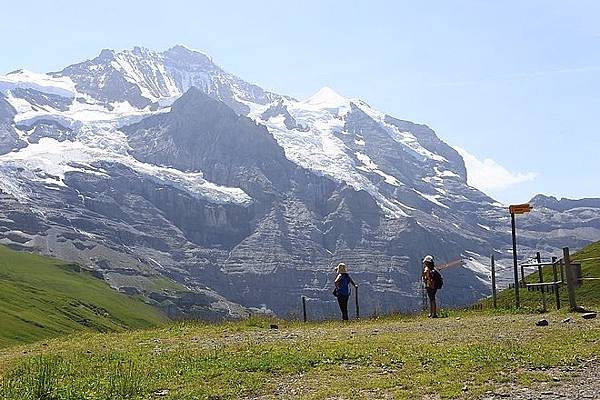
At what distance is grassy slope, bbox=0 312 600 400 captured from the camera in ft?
54.4

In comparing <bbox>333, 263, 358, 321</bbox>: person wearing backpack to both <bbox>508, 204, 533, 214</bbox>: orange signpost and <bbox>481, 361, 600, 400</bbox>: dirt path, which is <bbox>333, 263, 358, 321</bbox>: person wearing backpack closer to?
<bbox>508, 204, 533, 214</bbox>: orange signpost

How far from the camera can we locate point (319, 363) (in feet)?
64.6

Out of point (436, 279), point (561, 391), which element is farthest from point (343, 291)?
point (561, 391)

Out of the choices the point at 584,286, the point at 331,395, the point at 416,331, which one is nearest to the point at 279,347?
the point at 416,331

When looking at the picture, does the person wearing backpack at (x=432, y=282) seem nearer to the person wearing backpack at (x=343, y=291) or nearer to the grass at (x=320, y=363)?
the person wearing backpack at (x=343, y=291)

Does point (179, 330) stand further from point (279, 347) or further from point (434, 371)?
point (434, 371)

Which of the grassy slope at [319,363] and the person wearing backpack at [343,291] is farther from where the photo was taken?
the person wearing backpack at [343,291]

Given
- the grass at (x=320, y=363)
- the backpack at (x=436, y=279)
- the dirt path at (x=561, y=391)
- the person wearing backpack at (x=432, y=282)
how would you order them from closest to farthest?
the dirt path at (x=561, y=391) < the grass at (x=320, y=363) < the person wearing backpack at (x=432, y=282) < the backpack at (x=436, y=279)

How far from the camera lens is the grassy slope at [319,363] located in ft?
54.4

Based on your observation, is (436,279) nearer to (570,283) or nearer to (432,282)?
(432,282)

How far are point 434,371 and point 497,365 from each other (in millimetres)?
1596

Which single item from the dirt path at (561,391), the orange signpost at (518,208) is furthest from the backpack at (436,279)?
the dirt path at (561,391)

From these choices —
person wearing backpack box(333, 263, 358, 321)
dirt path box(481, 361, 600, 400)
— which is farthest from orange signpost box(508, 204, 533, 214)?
dirt path box(481, 361, 600, 400)

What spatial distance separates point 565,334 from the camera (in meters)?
22.2
